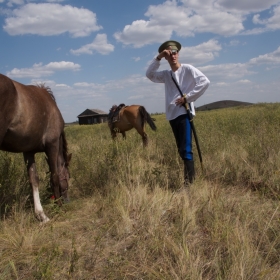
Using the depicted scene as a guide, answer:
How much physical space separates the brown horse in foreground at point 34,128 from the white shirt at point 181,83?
1.62 metres

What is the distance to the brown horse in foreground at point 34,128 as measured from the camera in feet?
10.1

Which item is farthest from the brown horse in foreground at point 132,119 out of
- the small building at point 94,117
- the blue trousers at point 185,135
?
the small building at point 94,117

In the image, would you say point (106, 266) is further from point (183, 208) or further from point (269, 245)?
point (269, 245)

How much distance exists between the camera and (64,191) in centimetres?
416

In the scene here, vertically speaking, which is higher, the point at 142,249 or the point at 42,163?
the point at 42,163

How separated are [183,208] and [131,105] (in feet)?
31.5

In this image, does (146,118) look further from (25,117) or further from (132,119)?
(25,117)

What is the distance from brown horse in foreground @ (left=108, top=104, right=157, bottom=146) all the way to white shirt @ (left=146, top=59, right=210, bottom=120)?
6.78 meters

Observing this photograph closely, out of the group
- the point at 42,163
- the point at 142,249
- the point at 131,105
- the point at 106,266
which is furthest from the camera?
the point at 131,105

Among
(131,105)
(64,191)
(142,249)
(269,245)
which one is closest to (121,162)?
(64,191)

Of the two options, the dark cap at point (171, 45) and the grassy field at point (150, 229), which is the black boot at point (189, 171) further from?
the dark cap at point (171, 45)

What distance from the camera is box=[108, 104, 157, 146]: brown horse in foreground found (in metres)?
11.4

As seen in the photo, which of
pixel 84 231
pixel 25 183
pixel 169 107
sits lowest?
pixel 84 231

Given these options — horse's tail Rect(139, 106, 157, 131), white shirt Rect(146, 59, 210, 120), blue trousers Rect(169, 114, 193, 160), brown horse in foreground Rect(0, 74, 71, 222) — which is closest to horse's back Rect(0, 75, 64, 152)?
brown horse in foreground Rect(0, 74, 71, 222)
